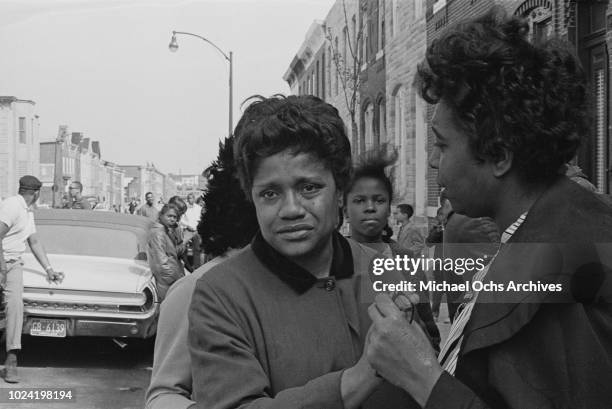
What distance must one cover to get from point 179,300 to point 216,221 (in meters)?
0.43

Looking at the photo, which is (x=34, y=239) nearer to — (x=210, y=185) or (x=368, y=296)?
(x=210, y=185)

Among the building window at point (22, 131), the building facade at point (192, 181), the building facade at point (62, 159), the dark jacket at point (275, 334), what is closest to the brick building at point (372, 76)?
the building facade at point (62, 159)

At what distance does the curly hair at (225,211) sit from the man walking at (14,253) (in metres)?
4.24

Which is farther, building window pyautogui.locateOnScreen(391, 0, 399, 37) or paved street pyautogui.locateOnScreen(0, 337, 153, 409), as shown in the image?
building window pyautogui.locateOnScreen(391, 0, 399, 37)

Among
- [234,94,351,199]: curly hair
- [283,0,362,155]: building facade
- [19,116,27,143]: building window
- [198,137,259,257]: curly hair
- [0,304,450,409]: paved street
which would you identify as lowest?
[0,304,450,409]: paved street

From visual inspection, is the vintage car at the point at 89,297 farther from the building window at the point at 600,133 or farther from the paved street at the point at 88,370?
the building window at the point at 600,133

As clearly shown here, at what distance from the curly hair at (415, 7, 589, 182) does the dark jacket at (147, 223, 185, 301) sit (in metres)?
5.58

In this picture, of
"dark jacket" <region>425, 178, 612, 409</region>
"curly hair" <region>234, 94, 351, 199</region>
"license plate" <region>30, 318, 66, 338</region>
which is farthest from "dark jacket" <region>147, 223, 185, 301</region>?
"dark jacket" <region>425, 178, 612, 409</region>

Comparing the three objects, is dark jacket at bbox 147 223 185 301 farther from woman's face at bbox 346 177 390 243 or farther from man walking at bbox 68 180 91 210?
woman's face at bbox 346 177 390 243

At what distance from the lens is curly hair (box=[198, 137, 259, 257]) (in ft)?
7.19

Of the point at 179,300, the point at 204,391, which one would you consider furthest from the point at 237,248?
the point at 204,391

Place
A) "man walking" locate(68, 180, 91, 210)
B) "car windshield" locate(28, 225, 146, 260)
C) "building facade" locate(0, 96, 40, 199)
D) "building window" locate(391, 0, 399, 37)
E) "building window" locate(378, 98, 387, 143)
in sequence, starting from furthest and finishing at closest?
"building window" locate(378, 98, 387, 143)
"building window" locate(391, 0, 399, 37)
"man walking" locate(68, 180, 91, 210)
"car windshield" locate(28, 225, 146, 260)
"building facade" locate(0, 96, 40, 199)

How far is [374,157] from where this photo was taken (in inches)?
150

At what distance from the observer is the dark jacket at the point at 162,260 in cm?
670
